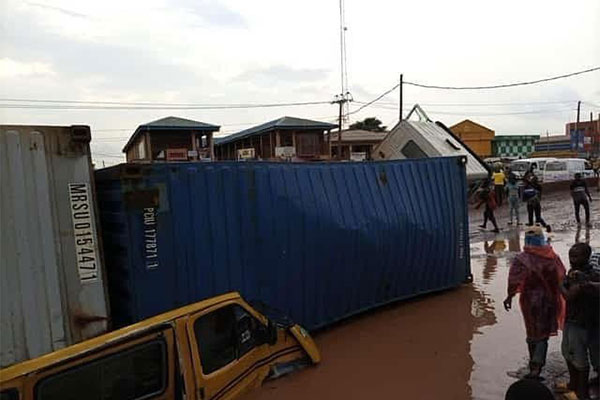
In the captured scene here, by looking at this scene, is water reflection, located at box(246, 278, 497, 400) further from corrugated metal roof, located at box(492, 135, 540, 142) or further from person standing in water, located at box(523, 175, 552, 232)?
corrugated metal roof, located at box(492, 135, 540, 142)

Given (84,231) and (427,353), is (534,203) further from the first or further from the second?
(84,231)

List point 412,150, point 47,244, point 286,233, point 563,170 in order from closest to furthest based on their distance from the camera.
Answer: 1. point 47,244
2. point 286,233
3. point 412,150
4. point 563,170

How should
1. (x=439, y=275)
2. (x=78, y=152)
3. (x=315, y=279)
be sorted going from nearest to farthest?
(x=78, y=152)
(x=315, y=279)
(x=439, y=275)

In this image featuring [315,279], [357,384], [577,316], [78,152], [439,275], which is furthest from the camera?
[439,275]

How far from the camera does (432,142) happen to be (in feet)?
54.3

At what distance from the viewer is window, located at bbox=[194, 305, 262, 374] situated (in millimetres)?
3887

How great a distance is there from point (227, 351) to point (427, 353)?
9.59ft

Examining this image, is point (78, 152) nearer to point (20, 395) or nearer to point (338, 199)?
point (20, 395)

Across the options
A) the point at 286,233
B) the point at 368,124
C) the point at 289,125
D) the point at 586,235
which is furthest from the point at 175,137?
the point at 368,124

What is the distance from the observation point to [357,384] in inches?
211

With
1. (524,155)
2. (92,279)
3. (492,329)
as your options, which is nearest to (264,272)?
(92,279)

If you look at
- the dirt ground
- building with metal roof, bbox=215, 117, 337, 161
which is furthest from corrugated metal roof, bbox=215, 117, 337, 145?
the dirt ground

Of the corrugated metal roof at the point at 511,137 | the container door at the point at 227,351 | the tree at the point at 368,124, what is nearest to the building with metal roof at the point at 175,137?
the container door at the point at 227,351

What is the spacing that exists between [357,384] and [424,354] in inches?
44.9
